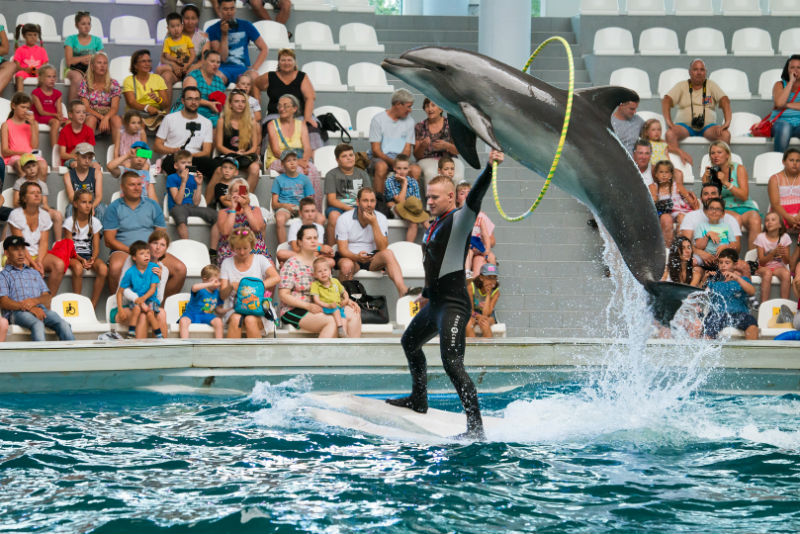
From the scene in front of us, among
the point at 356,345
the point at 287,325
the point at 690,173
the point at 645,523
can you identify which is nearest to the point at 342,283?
the point at 287,325

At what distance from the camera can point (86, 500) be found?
471cm

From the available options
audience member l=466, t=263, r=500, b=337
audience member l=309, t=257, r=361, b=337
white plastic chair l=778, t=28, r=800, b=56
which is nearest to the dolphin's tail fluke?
audience member l=466, t=263, r=500, b=337

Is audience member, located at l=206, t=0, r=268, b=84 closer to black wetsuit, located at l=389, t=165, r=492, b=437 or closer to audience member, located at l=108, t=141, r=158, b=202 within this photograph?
audience member, located at l=108, t=141, r=158, b=202

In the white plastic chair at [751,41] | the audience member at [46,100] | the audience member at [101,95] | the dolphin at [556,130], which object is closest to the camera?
the dolphin at [556,130]

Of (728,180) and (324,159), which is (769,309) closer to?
(728,180)

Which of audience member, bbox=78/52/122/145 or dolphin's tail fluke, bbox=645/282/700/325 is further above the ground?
audience member, bbox=78/52/122/145

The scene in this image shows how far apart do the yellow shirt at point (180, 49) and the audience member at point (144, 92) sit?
0.66 meters

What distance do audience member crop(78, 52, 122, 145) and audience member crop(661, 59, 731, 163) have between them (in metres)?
6.73

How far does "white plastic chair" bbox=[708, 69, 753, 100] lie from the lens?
43.5 ft

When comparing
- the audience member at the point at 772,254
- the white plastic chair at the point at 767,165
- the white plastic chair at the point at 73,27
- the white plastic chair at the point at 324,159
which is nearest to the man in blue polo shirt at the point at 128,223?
the white plastic chair at the point at 324,159

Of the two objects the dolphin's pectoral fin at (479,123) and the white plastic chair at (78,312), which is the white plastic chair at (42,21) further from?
the dolphin's pectoral fin at (479,123)

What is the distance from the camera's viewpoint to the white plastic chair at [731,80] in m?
13.3

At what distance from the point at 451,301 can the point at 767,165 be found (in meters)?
7.06

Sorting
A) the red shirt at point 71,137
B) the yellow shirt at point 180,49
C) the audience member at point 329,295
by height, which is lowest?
the audience member at point 329,295
